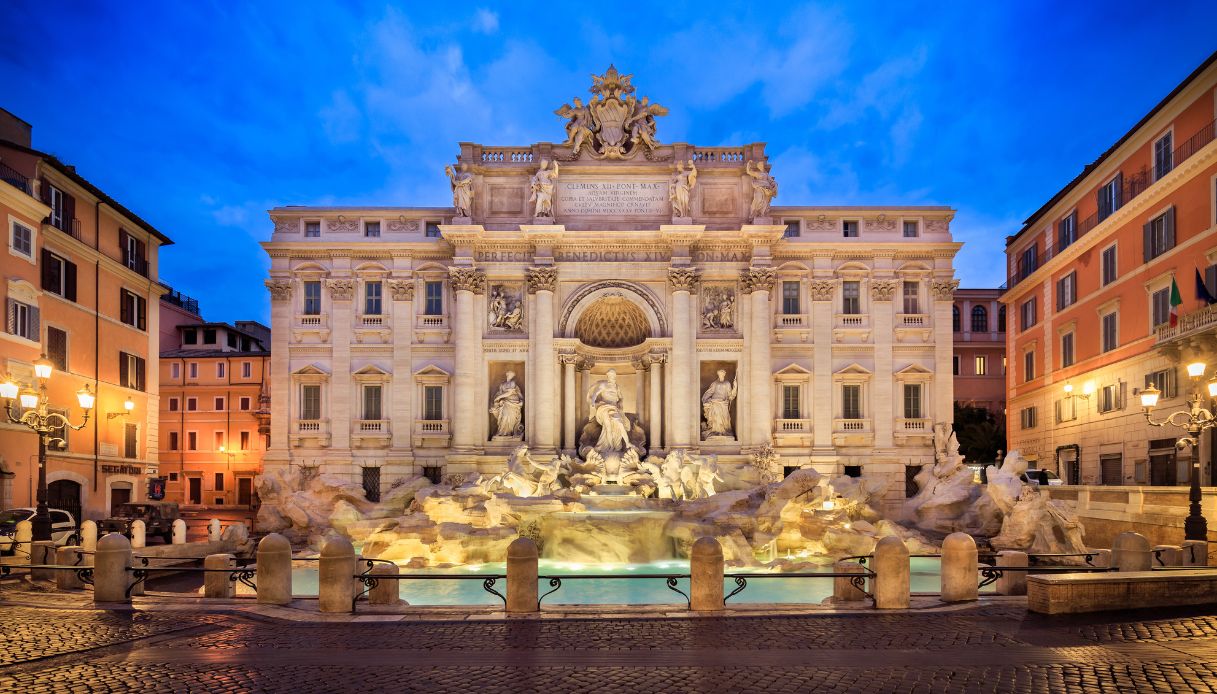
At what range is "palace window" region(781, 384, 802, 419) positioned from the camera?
3634 cm

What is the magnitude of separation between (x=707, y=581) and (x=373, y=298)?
91.5 ft

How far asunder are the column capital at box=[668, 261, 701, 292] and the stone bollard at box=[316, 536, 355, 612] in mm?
23759

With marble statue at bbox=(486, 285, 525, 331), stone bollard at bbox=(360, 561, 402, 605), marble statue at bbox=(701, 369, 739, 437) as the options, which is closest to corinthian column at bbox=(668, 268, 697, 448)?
marble statue at bbox=(701, 369, 739, 437)

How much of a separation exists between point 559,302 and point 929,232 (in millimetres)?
16635

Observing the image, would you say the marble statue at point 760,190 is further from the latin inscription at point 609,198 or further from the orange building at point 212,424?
the orange building at point 212,424

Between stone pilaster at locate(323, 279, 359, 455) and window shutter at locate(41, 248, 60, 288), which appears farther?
stone pilaster at locate(323, 279, 359, 455)

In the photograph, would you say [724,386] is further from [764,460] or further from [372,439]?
[372,439]

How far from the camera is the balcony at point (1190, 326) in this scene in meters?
24.9

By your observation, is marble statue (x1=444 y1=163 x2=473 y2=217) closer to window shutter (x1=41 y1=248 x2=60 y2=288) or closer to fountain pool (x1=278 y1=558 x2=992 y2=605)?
window shutter (x1=41 y1=248 x2=60 y2=288)

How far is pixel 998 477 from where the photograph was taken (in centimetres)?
2617

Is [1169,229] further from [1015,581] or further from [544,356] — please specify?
[544,356]

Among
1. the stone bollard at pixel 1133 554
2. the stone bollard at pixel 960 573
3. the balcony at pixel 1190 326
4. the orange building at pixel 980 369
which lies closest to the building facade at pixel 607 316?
the balcony at pixel 1190 326

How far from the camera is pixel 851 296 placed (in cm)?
3672

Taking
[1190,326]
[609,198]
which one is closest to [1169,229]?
[1190,326]
